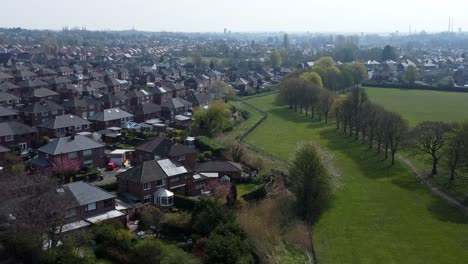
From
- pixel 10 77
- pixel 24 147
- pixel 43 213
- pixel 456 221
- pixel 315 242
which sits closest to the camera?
pixel 43 213

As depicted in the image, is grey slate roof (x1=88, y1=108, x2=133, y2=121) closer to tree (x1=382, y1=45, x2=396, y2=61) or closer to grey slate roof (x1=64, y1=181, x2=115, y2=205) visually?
grey slate roof (x1=64, y1=181, x2=115, y2=205)

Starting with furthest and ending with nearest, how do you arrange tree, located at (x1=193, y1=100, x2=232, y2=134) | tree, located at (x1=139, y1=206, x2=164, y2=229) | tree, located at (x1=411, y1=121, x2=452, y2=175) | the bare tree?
1. tree, located at (x1=193, y1=100, x2=232, y2=134)
2. tree, located at (x1=411, y1=121, x2=452, y2=175)
3. tree, located at (x1=139, y1=206, x2=164, y2=229)
4. the bare tree

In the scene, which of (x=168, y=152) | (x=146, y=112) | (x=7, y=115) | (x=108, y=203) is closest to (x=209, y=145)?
(x=168, y=152)

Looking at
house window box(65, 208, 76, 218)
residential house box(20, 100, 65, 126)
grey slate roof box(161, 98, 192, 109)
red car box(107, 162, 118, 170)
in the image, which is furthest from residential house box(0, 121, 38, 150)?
house window box(65, 208, 76, 218)

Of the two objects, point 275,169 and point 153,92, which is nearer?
point 275,169

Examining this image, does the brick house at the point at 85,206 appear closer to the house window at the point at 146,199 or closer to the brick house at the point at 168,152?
the house window at the point at 146,199

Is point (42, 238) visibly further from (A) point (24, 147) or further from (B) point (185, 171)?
(A) point (24, 147)

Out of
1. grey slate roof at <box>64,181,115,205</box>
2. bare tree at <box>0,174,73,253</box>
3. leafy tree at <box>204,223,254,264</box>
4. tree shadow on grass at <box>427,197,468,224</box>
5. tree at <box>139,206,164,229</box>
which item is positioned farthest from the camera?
tree shadow on grass at <box>427,197,468,224</box>

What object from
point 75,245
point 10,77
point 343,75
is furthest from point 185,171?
point 343,75
